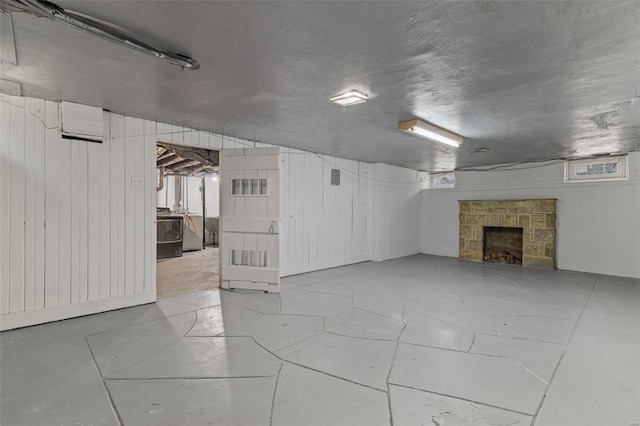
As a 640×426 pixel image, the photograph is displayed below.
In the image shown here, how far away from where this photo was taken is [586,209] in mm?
6168

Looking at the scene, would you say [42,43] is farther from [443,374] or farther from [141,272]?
[443,374]

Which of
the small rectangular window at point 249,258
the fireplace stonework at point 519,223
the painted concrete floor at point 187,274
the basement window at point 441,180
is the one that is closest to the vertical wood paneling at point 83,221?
the painted concrete floor at point 187,274

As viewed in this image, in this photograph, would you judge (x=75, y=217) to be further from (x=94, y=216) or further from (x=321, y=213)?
(x=321, y=213)

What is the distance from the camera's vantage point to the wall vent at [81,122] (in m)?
3.28

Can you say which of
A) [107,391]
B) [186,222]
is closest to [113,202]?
[107,391]

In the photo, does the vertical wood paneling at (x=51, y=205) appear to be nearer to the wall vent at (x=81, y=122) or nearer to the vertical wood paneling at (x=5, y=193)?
the wall vent at (x=81, y=122)

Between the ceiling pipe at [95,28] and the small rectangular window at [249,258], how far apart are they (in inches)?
115

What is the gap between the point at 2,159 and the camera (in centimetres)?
304

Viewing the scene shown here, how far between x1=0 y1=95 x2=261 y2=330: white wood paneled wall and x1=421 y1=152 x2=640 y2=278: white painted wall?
7.08m

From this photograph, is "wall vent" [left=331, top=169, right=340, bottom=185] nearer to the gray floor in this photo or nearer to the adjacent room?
the adjacent room

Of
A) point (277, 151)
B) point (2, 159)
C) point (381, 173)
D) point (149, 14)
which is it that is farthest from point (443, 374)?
point (381, 173)

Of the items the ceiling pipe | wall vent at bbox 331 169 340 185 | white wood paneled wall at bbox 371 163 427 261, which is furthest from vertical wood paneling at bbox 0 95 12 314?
white wood paneled wall at bbox 371 163 427 261

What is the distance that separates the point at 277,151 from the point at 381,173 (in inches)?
141

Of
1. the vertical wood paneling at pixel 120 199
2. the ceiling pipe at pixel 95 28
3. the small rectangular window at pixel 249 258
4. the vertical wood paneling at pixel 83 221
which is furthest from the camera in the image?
the small rectangular window at pixel 249 258
